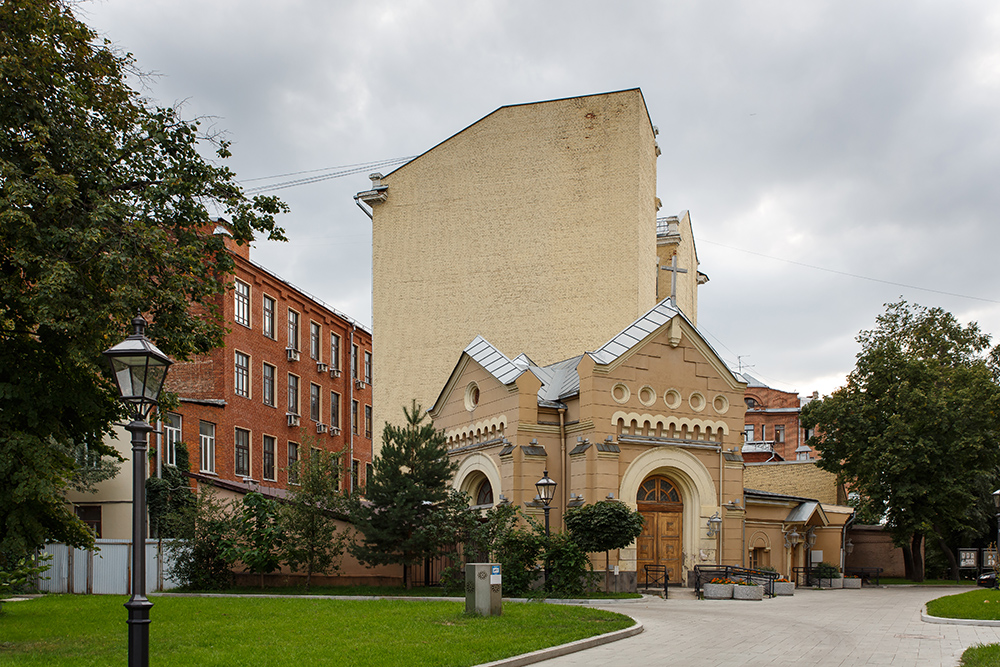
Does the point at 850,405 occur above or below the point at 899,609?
above

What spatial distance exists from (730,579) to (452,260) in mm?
17623

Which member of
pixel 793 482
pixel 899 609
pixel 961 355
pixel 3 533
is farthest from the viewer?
pixel 793 482

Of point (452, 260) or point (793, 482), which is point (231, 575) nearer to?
point (452, 260)

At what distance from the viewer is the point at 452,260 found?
3844 centimetres

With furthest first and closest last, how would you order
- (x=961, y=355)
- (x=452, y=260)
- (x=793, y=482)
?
(x=793, y=482), (x=961, y=355), (x=452, y=260)

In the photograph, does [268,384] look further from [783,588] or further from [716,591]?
[716,591]

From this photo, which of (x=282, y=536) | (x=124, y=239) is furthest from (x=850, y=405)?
(x=124, y=239)

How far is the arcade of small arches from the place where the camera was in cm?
2642

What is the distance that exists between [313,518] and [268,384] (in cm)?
1885

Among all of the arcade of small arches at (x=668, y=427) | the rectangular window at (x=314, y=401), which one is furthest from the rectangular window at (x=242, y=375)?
the arcade of small arches at (x=668, y=427)

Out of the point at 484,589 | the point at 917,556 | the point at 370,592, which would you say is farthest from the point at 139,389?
the point at 917,556


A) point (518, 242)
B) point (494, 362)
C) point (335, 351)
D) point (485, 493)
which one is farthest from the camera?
point (335, 351)

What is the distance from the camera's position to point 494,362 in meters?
28.7

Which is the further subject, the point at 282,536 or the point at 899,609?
the point at 282,536
